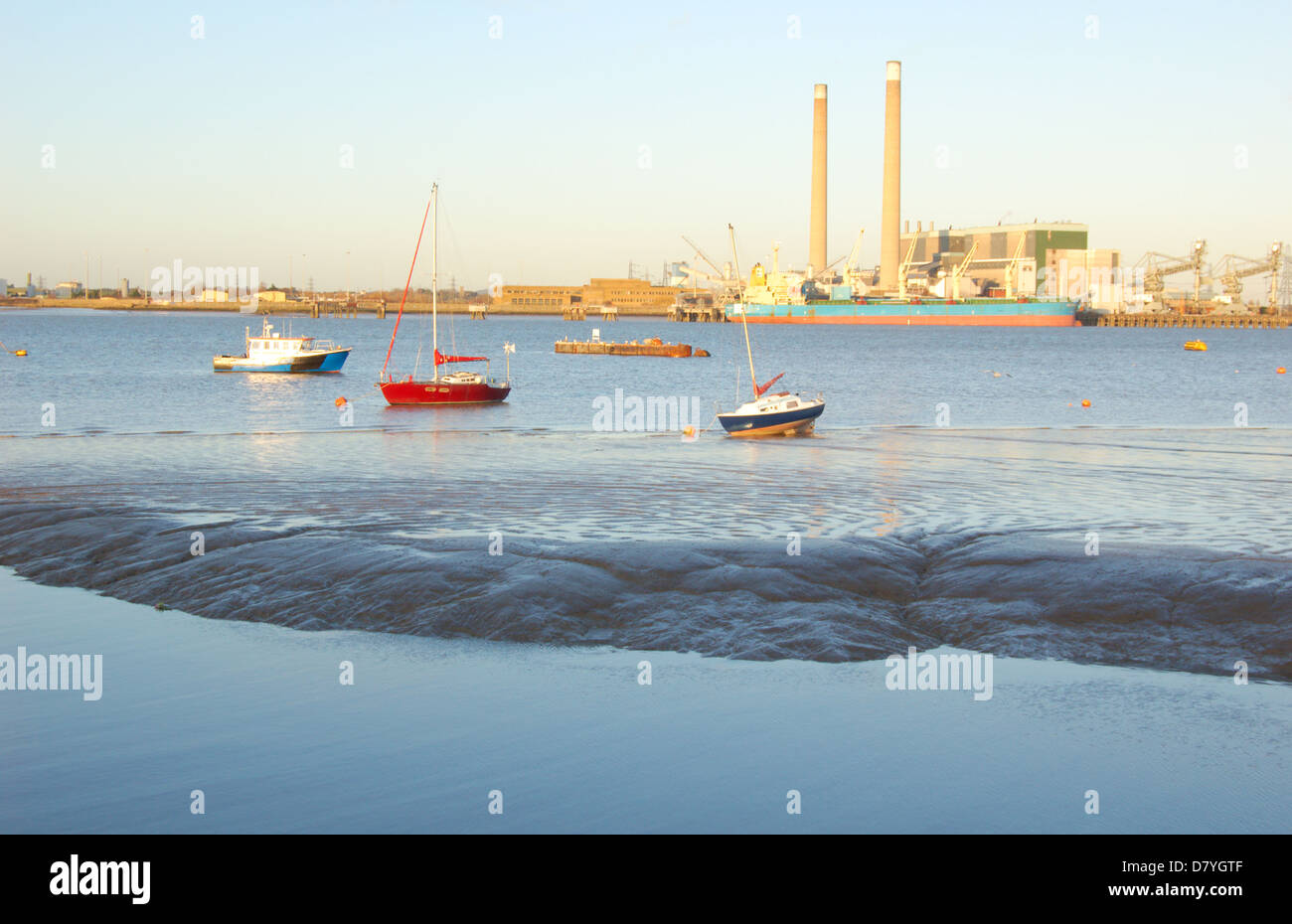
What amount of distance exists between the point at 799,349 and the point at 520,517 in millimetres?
112919

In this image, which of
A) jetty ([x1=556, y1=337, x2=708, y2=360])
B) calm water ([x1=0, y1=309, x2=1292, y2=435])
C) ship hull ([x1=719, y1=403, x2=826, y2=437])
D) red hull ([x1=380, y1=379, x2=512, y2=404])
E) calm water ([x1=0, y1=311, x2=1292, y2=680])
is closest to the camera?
calm water ([x1=0, y1=311, x2=1292, y2=680])

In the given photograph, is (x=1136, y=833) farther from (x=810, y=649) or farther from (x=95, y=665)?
(x=95, y=665)

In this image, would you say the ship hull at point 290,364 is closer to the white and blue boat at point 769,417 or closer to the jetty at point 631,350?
the jetty at point 631,350

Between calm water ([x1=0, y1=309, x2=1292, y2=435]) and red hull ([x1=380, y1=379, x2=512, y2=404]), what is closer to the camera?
calm water ([x1=0, y1=309, x2=1292, y2=435])

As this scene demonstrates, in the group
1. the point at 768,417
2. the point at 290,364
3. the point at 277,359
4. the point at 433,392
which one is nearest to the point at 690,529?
the point at 768,417

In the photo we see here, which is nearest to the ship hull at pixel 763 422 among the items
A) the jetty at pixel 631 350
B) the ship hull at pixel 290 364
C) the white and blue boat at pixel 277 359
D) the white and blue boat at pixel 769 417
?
the white and blue boat at pixel 769 417

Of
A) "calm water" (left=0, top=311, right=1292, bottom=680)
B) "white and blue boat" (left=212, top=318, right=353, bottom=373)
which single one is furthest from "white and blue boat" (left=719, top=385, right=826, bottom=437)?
"white and blue boat" (left=212, top=318, right=353, bottom=373)

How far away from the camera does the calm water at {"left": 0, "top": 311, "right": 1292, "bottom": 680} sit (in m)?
14.9

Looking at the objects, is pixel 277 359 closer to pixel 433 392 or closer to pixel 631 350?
pixel 433 392

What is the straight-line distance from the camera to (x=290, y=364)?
81.4 m

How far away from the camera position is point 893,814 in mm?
9570

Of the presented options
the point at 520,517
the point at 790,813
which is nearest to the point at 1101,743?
the point at 790,813

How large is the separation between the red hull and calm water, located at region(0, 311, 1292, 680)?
3125mm

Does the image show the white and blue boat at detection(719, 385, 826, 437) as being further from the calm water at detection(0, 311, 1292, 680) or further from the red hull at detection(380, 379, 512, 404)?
the red hull at detection(380, 379, 512, 404)
